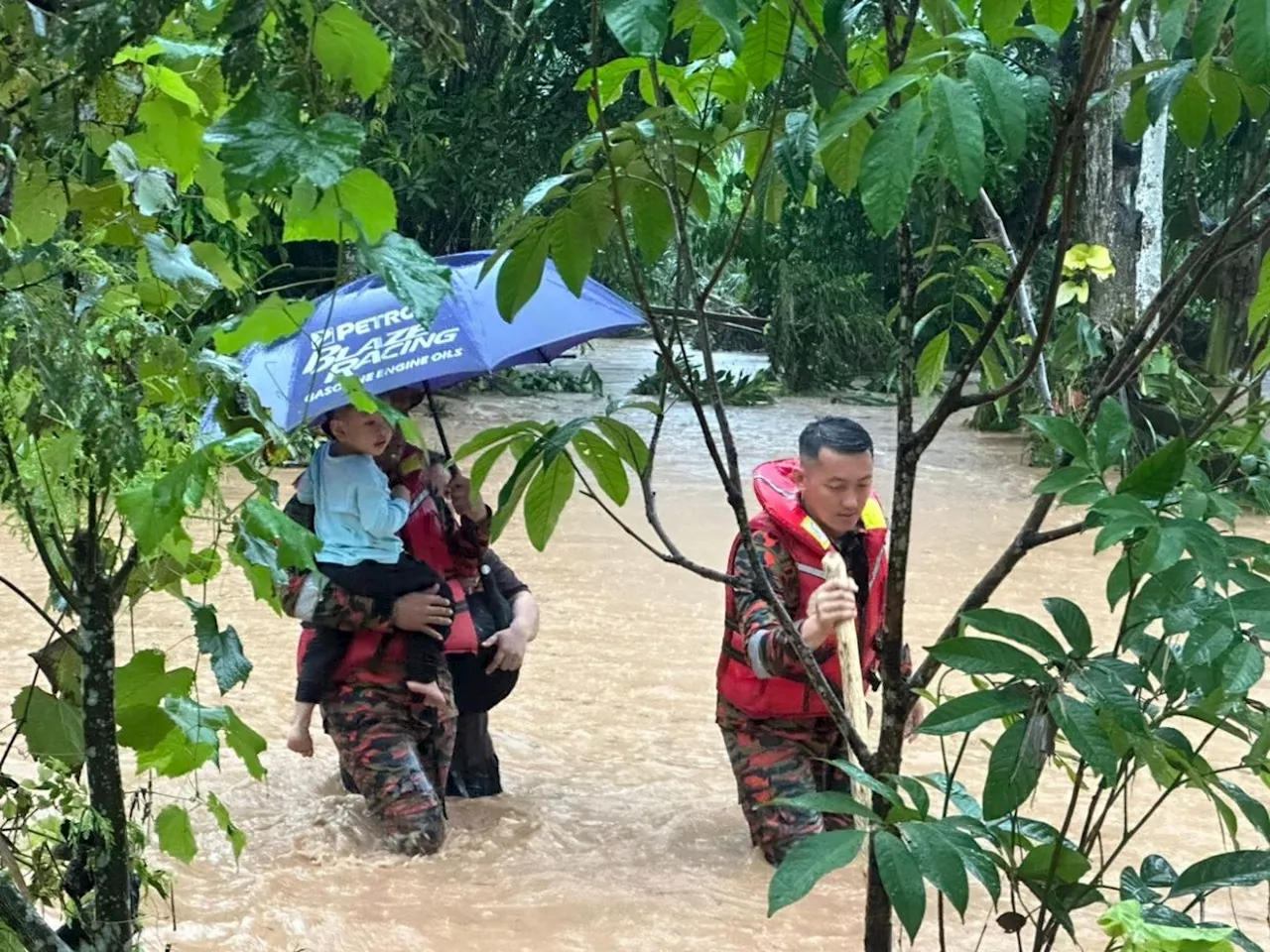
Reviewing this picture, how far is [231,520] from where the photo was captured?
1.74m

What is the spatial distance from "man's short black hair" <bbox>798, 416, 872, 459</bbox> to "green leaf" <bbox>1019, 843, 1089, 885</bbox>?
2.35 m

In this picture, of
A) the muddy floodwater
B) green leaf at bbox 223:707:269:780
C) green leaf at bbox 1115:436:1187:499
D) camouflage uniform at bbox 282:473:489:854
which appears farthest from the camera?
camouflage uniform at bbox 282:473:489:854

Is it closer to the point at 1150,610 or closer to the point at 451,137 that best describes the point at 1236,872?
the point at 1150,610

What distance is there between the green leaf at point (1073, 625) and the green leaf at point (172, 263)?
3.43 ft

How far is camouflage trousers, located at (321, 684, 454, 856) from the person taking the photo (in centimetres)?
434

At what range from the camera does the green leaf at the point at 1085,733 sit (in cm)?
140

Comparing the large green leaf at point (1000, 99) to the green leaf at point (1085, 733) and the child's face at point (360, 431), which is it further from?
the child's face at point (360, 431)

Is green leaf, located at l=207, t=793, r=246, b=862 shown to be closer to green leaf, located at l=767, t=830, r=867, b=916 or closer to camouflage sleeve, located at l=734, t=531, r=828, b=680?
green leaf, located at l=767, t=830, r=867, b=916

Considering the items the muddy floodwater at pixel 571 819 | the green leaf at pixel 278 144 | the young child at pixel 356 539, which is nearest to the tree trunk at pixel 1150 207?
the muddy floodwater at pixel 571 819

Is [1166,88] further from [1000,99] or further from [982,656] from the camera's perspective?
[982,656]

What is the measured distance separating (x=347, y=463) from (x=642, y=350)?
24.3 metres

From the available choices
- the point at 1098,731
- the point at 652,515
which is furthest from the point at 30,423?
the point at 1098,731

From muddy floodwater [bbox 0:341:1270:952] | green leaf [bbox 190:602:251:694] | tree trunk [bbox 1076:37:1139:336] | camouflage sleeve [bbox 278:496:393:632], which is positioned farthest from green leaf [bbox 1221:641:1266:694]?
tree trunk [bbox 1076:37:1139:336]

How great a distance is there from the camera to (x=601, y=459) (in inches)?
71.2
